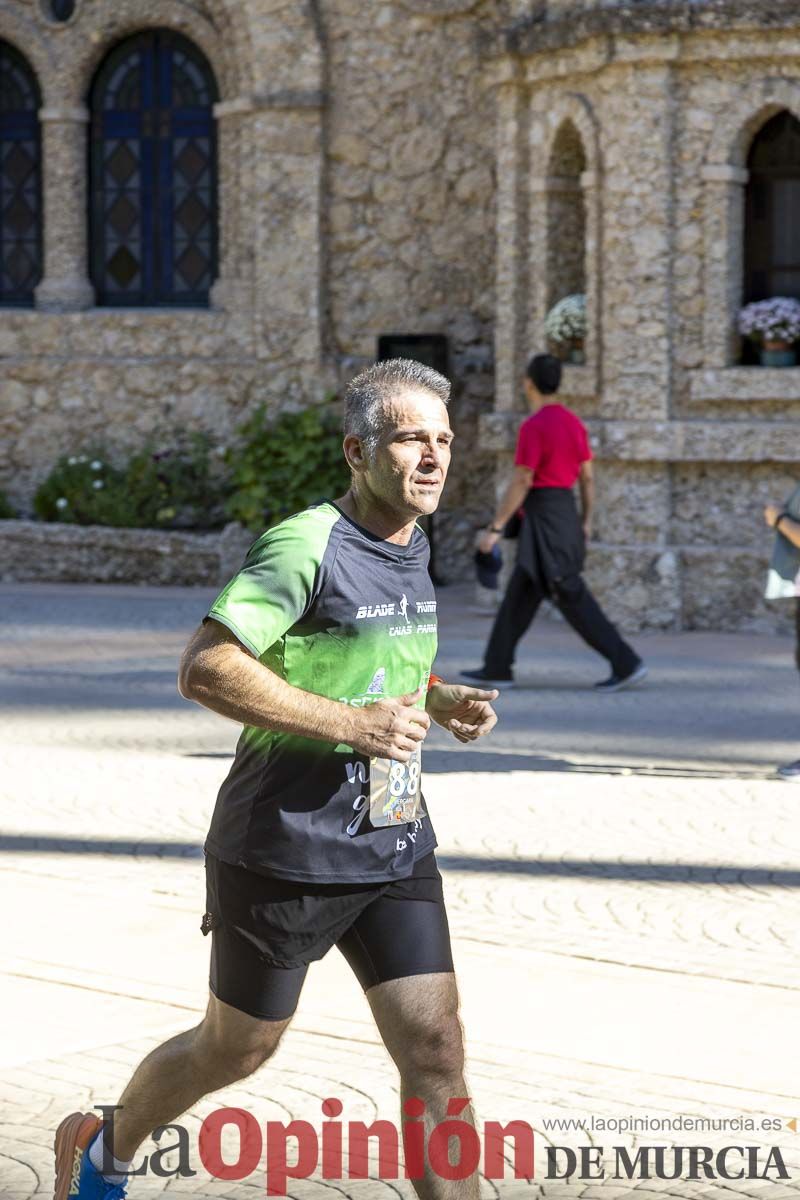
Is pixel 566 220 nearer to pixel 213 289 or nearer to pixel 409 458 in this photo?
pixel 213 289

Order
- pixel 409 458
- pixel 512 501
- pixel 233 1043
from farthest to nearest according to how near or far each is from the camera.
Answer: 1. pixel 512 501
2. pixel 409 458
3. pixel 233 1043

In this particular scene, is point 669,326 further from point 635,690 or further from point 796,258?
point 635,690

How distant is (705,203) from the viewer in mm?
14602

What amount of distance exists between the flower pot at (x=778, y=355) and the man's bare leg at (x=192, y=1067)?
1143 centimetres

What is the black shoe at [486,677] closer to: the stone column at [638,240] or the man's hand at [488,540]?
the man's hand at [488,540]

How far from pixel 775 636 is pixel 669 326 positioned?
2385 millimetres

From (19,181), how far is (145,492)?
3.78 metres

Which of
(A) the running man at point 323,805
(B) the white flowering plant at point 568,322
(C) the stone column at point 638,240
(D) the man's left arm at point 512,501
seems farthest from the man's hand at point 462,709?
(B) the white flowering plant at point 568,322

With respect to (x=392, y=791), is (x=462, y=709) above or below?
above

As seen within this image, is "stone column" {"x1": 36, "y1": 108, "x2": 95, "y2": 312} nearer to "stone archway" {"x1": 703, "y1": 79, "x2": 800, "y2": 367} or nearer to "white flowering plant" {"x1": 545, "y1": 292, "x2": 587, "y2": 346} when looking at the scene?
"white flowering plant" {"x1": 545, "y1": 292, "x2": 587, "y2": 346}

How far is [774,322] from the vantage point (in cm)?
1450

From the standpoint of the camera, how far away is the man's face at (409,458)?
392 cm

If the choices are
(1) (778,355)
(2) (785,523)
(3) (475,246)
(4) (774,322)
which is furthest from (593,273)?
(2) (785,523)

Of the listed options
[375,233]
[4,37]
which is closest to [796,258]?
[375,233]
